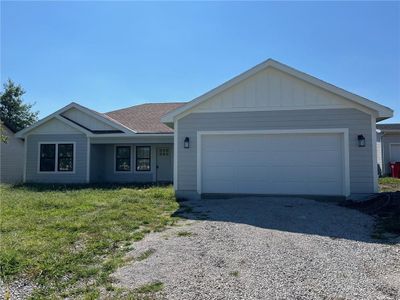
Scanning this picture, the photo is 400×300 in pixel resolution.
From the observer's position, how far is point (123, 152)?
18969 mm

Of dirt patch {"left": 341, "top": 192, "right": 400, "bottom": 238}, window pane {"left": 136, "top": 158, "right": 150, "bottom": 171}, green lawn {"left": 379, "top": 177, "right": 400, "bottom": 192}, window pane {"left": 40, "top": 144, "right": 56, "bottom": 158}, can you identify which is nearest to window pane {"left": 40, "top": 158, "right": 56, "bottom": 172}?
window pane {"left": 40, "top": 144, "right": 56, "bottom": 158}

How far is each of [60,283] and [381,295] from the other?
3775mm

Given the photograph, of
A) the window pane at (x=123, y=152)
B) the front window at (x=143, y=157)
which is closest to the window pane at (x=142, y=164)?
the front window at (x=143, y=157)

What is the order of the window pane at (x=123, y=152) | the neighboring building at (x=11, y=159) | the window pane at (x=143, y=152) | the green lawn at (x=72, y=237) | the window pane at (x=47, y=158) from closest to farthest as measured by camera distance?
the green lawn at (x=72, y=237) < the window pane at (x=47, y=158) < the window pane at (x=143, y=152) < the window pane at (x=123, y=152) < the neighboring building at (x=11, y=159)

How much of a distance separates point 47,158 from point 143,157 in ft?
16.1

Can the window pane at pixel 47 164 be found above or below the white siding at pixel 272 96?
below

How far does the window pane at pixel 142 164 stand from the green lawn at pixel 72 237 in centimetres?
775

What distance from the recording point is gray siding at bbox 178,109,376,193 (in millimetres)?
10344

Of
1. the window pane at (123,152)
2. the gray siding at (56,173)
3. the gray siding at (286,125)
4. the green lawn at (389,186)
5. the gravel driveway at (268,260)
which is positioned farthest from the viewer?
the window pane at (123,152)

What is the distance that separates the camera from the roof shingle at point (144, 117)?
1808 cm

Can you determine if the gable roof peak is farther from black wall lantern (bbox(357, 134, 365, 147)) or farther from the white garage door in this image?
the white garage door

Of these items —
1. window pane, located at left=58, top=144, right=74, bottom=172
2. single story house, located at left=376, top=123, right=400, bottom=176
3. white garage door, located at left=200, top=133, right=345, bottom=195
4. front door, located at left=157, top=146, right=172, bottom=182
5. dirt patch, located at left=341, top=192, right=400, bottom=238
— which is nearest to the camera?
dirt patch, located at left=341, top=192, right=400, bottom=238

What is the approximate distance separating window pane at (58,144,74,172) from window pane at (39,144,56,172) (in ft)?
1.03

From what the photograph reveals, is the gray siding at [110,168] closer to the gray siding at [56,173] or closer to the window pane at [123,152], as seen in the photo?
the window pane at [123,152]
